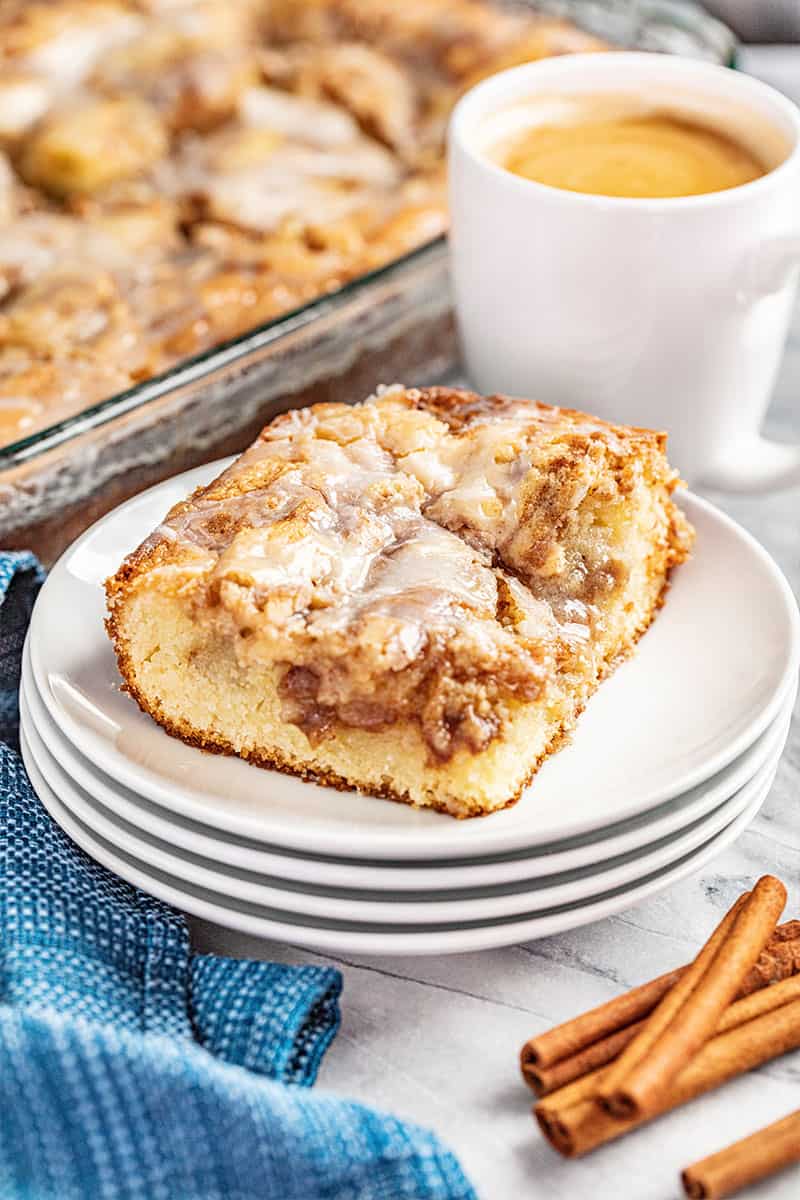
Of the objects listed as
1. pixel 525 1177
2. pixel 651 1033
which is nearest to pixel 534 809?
pixel 651 1033

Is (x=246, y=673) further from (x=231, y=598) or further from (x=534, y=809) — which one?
(x=534, y=809)

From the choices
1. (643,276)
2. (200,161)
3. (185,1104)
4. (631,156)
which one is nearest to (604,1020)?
(185,1104)

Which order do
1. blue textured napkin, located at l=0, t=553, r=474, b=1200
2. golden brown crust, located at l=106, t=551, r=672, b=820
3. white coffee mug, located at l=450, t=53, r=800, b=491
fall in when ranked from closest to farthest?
blue textured napkin, located at l=0, t=553, r=474, b=1200
golden brown crust, located at l=106, t=551, r=672, b=820
white coffee mug, located at l=450, t=53, r=800, b=491

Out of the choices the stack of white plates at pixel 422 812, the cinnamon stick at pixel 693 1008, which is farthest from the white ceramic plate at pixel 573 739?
the cinnamon stick at pixel 693 1008

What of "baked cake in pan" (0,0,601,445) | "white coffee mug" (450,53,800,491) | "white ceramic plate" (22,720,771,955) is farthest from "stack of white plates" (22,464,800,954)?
"baked cake in pan" (0,0,601,445)

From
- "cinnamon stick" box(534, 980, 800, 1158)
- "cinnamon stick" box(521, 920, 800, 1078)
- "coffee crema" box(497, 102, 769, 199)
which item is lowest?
"cinnamon stick" box(521, 920, 800, 1078)

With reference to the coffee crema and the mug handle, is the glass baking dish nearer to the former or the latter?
the coffee crema
